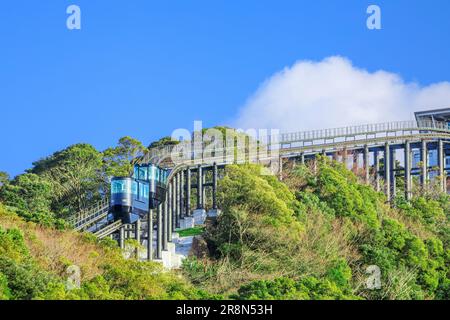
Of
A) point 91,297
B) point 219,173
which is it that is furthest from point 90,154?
point 91,297

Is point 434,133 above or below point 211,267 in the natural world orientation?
above

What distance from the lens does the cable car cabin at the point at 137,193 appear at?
5797 centimetres

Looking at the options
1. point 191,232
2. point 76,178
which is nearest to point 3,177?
point 76,178

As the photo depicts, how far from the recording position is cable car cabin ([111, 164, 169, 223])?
2282 inches

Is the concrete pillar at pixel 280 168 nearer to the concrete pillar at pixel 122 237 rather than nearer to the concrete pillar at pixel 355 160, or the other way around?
the concrete pillar at pixel 355 160

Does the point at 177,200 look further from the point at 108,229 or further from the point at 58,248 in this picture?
the point at 58,248

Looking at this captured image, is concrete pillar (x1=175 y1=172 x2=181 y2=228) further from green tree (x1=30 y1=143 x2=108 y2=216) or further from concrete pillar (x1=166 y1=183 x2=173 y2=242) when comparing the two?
green tree (x1=30 y1=143 x2=108 y2=216)

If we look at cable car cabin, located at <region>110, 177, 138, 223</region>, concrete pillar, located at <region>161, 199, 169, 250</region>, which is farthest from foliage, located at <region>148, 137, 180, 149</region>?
cable car cabin, located at <region>110, 177, 138, 223</region>

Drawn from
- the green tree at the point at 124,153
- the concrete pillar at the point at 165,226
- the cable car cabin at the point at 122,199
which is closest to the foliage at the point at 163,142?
the green tree at the point at 124,153

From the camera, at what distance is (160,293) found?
4569cm

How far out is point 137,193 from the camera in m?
58.8

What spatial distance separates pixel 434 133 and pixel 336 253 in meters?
27.1

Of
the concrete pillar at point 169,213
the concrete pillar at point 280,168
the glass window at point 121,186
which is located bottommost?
the concrete pillar at point 169,213
